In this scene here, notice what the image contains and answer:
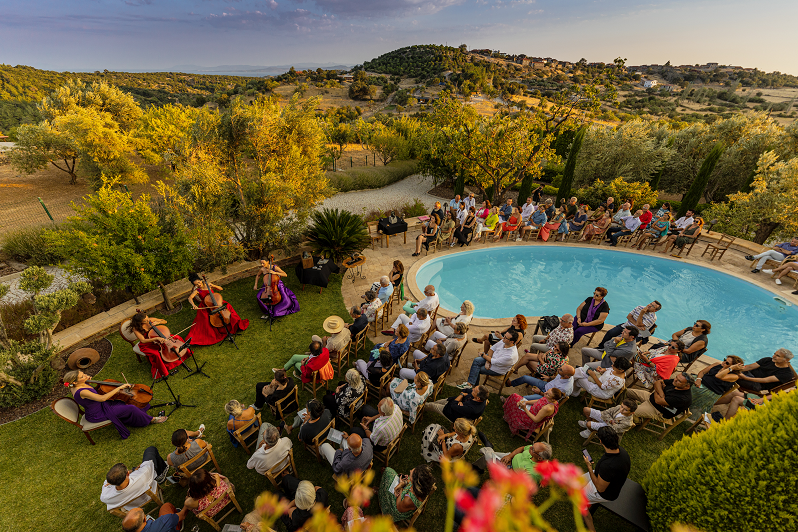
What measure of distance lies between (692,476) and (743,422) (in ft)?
2.56

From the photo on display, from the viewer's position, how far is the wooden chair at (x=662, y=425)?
532cm

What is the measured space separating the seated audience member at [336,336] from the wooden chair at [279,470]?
1997mm

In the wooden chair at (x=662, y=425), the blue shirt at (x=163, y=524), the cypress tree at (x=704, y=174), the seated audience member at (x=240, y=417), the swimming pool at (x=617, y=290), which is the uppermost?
the cypress tree at (x=704, y=174)

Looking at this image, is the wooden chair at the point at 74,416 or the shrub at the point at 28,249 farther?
the shrub at the point at 28,249

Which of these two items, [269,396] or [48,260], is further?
[48,260]

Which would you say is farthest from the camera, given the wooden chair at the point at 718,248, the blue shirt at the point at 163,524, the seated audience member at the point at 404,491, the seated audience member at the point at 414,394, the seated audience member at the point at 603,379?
the wooden chair at the point at 718,248

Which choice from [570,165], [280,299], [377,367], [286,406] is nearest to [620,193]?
[570,165]

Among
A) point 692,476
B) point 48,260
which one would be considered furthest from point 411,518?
point 48,260

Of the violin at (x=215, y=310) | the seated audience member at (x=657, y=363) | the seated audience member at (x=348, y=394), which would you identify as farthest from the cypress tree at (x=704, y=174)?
the violin at (x=215, y=310)

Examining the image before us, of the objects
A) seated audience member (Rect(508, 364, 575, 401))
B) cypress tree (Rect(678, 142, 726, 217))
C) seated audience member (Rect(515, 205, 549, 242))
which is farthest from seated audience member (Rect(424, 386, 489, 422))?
cypress tree (Rect(678, 142, 726, 217))

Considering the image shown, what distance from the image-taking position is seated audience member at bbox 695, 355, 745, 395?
18.2ft

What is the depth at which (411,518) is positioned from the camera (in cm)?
413

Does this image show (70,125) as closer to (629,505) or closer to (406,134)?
(406,134)

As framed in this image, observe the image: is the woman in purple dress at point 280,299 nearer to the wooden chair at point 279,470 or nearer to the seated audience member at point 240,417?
the seated audience member at point 240,417
